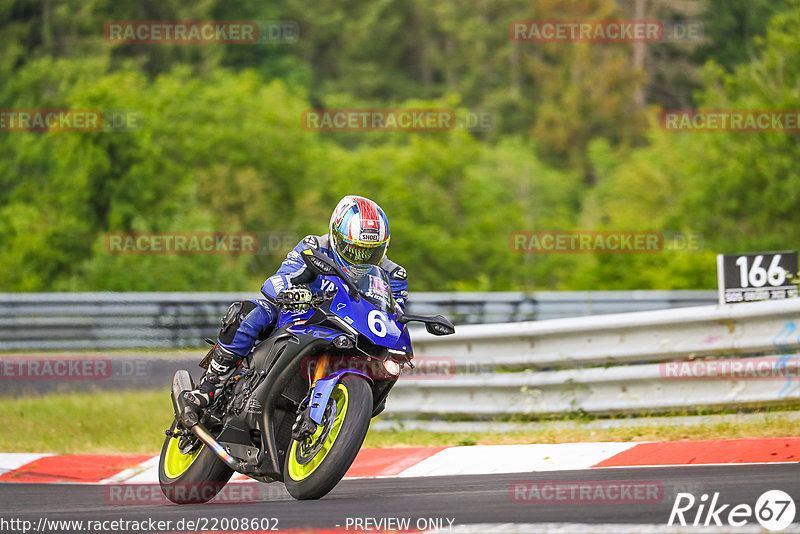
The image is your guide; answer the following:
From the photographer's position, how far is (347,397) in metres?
6.24

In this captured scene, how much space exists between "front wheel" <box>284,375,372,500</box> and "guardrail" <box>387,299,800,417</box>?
3.54 meters

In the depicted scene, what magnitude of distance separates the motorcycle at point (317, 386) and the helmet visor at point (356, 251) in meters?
0.05

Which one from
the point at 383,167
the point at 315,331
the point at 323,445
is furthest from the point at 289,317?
the point at 383,167

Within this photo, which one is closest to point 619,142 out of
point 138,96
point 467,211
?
point 467,211

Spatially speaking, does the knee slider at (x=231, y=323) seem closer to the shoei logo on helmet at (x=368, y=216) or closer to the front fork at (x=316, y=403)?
the front fork at (x=316, y=403)

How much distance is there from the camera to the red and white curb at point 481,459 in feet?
24.3

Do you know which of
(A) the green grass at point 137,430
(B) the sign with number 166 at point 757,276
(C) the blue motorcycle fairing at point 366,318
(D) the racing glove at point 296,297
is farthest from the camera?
(B) the sign with number 166 at point 757,276

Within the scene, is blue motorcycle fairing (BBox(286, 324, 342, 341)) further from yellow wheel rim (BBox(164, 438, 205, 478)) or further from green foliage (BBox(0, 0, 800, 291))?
green foliage (BBox(0, 0, 800, 291))

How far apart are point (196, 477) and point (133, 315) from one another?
457 inches

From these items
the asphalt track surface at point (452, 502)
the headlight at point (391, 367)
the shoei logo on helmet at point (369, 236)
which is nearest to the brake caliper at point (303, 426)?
the asphalt track surface at point (452, 502)

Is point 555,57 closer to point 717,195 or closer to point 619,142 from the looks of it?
point 619,142

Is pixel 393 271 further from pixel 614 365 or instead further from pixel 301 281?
pixel 614 365

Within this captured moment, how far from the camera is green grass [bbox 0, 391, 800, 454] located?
8.45 meters

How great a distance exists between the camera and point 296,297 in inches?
257
